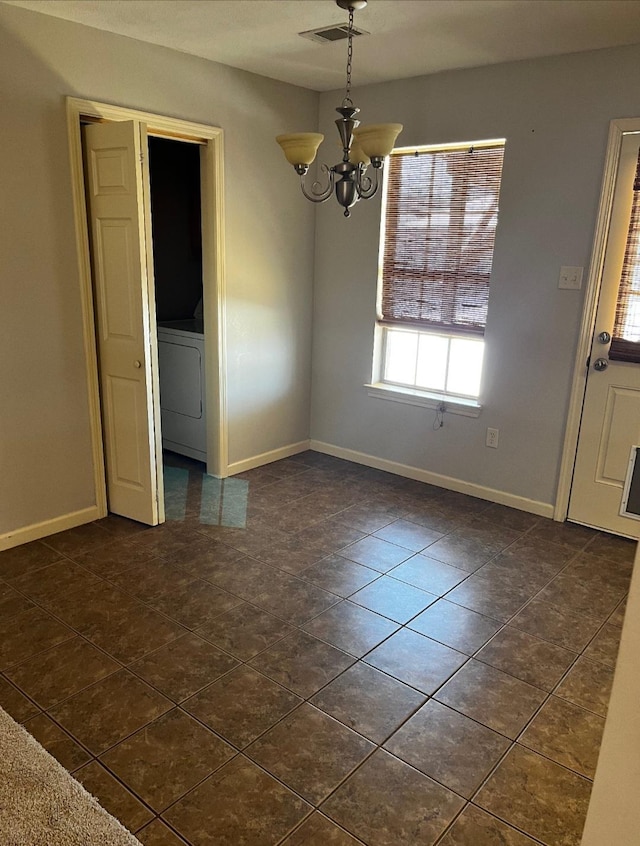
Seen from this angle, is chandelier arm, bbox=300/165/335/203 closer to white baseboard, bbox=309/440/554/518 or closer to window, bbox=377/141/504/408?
window, bbox=377/141/504/408

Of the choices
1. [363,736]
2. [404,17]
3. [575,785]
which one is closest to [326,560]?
[363,736]

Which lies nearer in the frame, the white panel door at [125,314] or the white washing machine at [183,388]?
the white panel door at [125,314]

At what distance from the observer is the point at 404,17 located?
2.73m

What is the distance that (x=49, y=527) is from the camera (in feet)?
10.8

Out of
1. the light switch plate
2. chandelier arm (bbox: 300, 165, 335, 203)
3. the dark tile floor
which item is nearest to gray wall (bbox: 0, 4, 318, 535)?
chandelier arm (bbox: 300, 165, 335, 203)

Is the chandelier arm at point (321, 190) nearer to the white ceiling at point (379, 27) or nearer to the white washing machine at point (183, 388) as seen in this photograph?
the white ceiling at point (379, 27)

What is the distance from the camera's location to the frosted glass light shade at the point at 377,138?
2.28 m

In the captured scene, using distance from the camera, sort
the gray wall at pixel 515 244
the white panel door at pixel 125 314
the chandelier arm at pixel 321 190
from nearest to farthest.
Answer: the chandelier arm at pixel 321 190 < the white panel door at pixel 125 314 < the gray wall at pixel 515 244

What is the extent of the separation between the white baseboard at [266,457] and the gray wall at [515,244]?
2.04ft

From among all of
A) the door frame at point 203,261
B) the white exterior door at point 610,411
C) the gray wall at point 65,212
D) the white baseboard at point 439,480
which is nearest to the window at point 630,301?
the white exterior door at point 610,411

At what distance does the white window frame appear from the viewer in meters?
3.89

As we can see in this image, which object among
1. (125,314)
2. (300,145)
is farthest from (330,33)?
(125,314)

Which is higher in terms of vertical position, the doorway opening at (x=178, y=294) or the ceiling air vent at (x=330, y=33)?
the ceiling air vent at (x=330, y=33)

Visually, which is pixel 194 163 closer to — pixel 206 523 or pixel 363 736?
pixel 206 523
